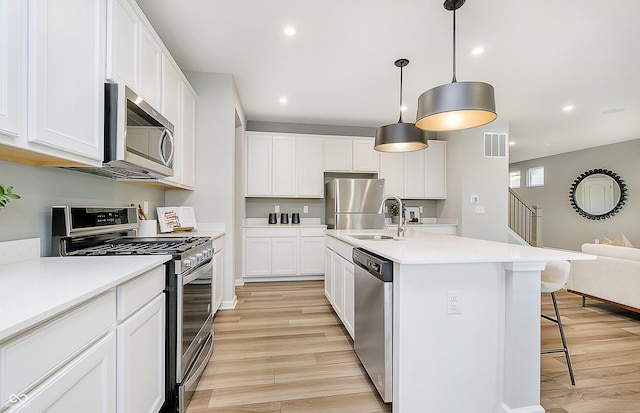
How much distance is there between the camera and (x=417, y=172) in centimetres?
534

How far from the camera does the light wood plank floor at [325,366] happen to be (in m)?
1.78

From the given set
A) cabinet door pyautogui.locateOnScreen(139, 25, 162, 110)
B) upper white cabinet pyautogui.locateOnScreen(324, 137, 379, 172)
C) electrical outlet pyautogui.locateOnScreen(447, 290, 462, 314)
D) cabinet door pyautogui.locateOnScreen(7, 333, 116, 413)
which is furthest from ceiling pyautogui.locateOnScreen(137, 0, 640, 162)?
cabinet door pyautogui.locateOnScreen(7, 333, 116, 413)

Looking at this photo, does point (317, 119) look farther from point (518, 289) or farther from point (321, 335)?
point (518, 289)

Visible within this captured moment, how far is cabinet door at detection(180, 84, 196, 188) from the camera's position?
288 centimetres

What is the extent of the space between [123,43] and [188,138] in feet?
4.34

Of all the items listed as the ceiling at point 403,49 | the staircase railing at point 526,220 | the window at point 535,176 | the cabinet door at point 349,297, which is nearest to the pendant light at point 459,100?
the ceiling at point 403,49

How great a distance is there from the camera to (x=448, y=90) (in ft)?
6.00

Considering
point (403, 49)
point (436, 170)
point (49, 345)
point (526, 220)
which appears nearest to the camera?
point (49, 345)

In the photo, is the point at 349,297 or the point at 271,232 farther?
the point at 271,232

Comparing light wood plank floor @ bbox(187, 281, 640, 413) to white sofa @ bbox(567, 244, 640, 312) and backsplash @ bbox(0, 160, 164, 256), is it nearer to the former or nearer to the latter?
white sofa @ bbox(567, 244, 640, 312)

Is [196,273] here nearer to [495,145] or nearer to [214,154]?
[214,154]

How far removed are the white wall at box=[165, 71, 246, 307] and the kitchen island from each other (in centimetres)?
226

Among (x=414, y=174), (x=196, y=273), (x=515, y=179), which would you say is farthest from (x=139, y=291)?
(x=515, y=179)

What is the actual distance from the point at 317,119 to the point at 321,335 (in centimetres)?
357
